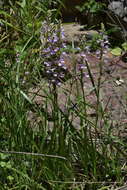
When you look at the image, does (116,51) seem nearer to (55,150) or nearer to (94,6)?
(94,6)

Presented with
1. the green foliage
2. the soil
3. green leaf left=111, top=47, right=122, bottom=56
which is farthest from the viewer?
the green foliage

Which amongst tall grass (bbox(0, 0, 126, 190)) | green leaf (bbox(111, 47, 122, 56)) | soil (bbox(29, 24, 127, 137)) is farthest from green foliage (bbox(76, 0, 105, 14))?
tall grass (bbox(0, 0, 126, 190))

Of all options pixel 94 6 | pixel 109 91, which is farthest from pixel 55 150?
pixel 94 6

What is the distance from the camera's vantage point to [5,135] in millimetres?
2668

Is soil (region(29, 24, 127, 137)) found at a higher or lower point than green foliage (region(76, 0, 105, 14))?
lower

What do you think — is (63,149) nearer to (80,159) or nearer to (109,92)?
(80,159)

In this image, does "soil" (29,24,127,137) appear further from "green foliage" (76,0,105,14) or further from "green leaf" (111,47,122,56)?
"green foliage" (76,0,105,14)

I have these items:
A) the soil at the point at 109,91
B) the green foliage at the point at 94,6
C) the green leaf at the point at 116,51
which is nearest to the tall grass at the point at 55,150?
the soil at the point at 109,91

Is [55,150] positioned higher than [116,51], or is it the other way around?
[116,51]

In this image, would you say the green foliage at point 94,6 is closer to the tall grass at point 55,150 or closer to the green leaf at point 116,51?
the green leaf at point 116,51

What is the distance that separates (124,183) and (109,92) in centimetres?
173

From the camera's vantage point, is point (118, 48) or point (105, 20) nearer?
point (118, 48)

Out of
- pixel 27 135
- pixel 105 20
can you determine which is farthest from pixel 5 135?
pixel 105 20

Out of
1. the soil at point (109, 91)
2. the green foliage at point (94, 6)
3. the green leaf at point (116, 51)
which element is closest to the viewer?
the soil at point (109, 91)
